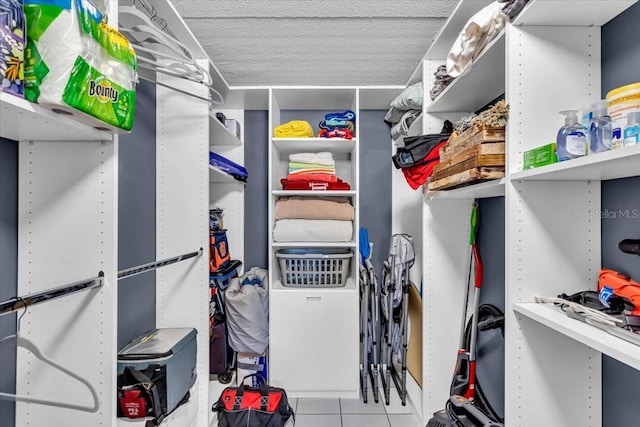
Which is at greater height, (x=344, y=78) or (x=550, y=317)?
(x=344, y=78)

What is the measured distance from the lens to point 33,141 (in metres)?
1.05

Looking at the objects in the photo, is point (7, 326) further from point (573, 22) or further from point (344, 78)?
point (344, 78)

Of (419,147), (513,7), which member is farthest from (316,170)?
(513,7)

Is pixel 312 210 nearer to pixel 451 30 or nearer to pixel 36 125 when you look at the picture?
pixel 451 30

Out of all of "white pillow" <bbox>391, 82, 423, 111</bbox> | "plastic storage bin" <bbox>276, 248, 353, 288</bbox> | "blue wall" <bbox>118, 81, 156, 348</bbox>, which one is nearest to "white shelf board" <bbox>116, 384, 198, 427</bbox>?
"blue wall" <bbox>118, 81, 156, 348</bbox>

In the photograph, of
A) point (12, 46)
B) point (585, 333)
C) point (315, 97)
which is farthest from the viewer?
point (315, 97)

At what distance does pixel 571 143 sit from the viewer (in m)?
0.90

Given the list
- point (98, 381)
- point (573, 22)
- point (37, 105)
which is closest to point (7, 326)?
point (98, 381)

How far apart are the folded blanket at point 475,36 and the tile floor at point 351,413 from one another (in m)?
2.07

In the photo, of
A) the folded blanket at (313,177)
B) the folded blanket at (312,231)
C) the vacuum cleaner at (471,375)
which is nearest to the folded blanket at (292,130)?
the folded blanket at (313,177)

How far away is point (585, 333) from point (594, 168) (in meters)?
0.41

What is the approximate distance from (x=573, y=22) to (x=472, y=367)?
1.49m

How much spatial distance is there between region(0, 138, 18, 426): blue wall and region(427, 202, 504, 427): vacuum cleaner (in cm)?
163

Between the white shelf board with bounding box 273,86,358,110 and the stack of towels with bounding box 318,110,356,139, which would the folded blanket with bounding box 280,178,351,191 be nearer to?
the stack of towels with bounding box 318,110,356,139
